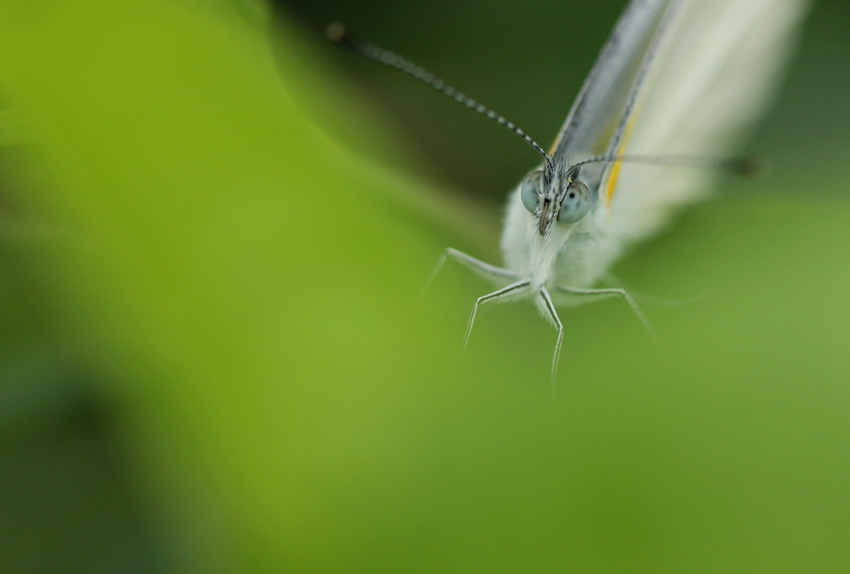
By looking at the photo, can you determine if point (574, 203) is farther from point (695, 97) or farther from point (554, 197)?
point (695, 97)

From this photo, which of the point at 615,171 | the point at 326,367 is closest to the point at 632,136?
the point at 615,171

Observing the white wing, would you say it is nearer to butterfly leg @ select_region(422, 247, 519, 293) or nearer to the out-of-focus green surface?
butterfly leg @ select_region(422, 247, 519, 293)

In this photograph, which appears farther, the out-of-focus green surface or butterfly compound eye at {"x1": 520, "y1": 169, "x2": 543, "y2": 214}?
butterfly compound eye at {"x1": 520, "y1": 169, "x2": 543, "y2": 214}

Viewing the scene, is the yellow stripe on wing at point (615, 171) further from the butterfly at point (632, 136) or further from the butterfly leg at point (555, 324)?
the butterfly leg at point (555, 324)

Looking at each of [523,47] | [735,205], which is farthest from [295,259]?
[523,47]

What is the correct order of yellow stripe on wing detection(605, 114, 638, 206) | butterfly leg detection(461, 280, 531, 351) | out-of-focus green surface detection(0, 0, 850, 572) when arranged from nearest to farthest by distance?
1. out-of-focus green surface detection(0, 0, 850, 572)
2. butterfly leg detection(461, 280, 531, 351)
3. yellow stripe on wing detection(605, 114, 638, 206)

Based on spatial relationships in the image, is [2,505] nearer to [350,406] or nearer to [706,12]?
[350,406]

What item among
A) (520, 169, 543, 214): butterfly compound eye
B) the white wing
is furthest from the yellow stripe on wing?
(520, 169, 543, 214): butterfly compound eye
